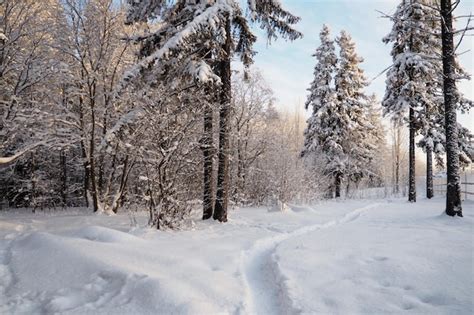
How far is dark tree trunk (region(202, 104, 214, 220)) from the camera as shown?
9343 mm

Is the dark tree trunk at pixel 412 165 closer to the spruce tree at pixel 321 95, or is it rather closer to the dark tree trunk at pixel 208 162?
the spruce tree at pixel 321 95

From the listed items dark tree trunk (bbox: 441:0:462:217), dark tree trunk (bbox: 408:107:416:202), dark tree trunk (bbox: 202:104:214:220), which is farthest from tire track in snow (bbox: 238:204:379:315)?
dark tree trunk (bbox: 408:107:416:202)

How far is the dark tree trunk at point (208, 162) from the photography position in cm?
934

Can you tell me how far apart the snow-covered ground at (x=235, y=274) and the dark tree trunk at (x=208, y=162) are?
8.94 ft

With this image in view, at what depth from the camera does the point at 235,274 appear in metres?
4.85

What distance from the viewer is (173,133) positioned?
25.3ft

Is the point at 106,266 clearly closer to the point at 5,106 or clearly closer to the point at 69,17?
the point at 5,106

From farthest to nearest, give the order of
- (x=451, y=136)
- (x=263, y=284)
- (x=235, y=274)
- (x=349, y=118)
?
(x=349, y=118) → (x=451, y=136) → (x=235, y=274) → (x=263, y=284)

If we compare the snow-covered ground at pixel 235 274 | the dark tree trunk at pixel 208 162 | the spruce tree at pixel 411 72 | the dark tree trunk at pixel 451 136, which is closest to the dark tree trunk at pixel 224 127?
the dark tree trunk at pixel 208 162

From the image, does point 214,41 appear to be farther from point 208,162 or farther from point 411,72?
point 411,72

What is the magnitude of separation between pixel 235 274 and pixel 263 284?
19.0 inches

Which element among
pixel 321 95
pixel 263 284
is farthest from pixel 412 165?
pixel 263 284

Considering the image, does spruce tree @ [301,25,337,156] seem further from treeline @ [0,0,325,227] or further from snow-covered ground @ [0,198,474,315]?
snow-covered ground @ [0,198,474,315]

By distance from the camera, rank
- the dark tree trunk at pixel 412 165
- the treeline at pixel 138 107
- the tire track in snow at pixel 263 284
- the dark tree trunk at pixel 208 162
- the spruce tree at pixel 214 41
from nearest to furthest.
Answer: the tire track in snow at pixel 263 284 → the treeline at pixel 138 107 → the spruce tree at pixel 214 41 → the dark tree trunk at pixel 208 162 → the dark tree trunk at pixel 412 165
